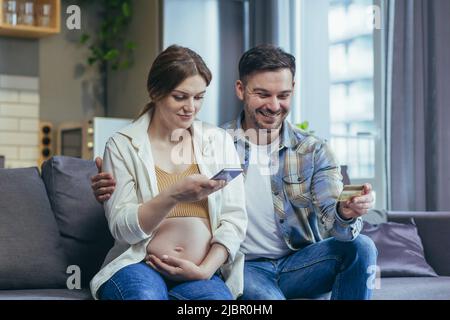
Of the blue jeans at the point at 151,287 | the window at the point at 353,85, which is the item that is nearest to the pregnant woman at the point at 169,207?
the blue jeans at the point at 151,287

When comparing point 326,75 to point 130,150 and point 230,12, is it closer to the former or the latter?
point 230,12

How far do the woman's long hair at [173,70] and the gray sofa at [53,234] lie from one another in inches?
21.3

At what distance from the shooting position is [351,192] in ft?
5.12

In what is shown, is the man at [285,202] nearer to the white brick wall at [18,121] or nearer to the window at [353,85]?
the window at [353,85]

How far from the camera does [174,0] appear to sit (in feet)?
12.6

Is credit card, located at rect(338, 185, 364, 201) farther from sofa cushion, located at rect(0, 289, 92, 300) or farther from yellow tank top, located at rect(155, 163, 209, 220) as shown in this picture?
sofa cushion, located at rect(0, 289, 92, 300)

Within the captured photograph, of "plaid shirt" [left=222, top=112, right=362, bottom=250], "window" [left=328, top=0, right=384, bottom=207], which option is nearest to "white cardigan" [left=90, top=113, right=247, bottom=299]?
"plaid shirt" [left=222, top=112, right=362, bottom=250]

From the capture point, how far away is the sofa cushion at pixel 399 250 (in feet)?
7.68

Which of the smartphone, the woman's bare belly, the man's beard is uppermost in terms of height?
the man's beard

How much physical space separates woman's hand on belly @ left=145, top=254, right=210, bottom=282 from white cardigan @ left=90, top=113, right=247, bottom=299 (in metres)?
0.03

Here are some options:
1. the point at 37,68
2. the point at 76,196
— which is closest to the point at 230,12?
the point at 37,68

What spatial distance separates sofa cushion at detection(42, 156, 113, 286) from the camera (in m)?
1.96

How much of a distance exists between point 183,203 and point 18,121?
277 cm

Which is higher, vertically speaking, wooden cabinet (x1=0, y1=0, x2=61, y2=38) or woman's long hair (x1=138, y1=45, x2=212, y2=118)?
wooden cabinet (x1=0, y1=0, x2=61, y2=38)
